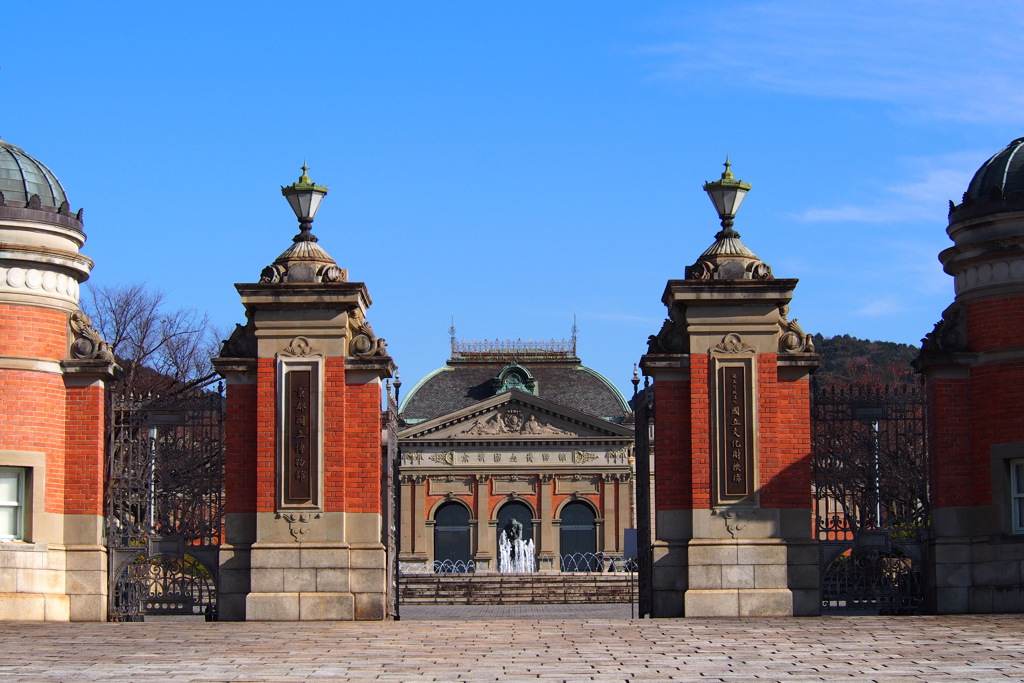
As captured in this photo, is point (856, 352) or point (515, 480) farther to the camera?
point (856, 352)

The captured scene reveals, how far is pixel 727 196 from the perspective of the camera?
17250 millimetres

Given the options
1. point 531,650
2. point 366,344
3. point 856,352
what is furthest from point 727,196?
point 856,352

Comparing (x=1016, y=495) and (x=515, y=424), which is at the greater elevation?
(x=515, y=424)

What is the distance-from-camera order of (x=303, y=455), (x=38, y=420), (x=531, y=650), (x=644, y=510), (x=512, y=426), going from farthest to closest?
(x=512, y=426)
(x=644, y=510)
(x=38, y=420)
(x=303, y=455)
(x=531, y=650)

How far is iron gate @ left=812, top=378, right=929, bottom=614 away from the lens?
16.8 metres

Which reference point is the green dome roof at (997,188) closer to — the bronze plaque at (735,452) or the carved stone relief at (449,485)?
the bronze plaque at (735,452)

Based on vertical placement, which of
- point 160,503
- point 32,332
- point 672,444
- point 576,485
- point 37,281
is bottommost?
A: point 160,503

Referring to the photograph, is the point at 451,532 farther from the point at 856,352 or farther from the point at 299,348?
the point at 299,348

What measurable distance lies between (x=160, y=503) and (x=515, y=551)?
2026 inches

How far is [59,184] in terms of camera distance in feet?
57.1

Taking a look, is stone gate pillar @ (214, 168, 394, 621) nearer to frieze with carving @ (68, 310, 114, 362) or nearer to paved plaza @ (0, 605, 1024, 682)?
paved plaza @ (0, 605, 1024, 682)

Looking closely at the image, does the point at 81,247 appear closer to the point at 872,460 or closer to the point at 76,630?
the point at 76,630

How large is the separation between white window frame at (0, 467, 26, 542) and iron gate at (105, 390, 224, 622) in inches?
36.9

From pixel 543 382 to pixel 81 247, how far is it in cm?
5864
